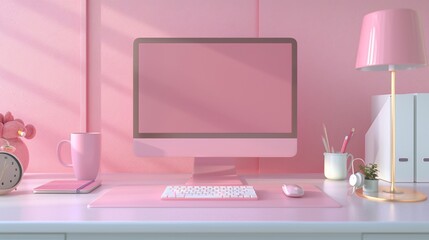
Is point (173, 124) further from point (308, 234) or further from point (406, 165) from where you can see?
point (406, 165)

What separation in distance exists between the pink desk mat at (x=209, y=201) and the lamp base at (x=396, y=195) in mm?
125

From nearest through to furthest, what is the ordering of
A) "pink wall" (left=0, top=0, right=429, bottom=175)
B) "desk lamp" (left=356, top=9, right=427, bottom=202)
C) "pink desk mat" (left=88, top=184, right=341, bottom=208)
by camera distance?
1. "pink desk mat" (left=88, top=184, right=341, bottom=208)
2. "desk lamp" (left=356, top=9, right=427, bottom=202)
3. "pink wall" (left=0, top=0, right=429, bottom=175)

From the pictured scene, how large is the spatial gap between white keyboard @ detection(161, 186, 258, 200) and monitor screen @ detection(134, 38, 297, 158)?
237 millimetres

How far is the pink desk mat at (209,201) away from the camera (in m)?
0.98

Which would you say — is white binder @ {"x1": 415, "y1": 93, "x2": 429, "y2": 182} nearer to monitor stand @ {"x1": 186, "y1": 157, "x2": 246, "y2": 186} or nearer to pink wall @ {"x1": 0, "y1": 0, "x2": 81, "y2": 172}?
monitor stand @ {"x1": 186, "y1": 157, "x2": 246, "y2": 186}

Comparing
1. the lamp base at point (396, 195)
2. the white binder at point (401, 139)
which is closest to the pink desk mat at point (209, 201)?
the lamp base at point (396, 195)

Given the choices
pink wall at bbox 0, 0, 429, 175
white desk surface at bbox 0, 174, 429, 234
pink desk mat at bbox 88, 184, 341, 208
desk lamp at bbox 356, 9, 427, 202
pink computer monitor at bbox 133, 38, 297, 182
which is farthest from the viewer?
pink wall at bbox 0, 0, 429, 175

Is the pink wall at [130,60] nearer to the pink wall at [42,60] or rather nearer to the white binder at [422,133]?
the pink wall at [42,60]

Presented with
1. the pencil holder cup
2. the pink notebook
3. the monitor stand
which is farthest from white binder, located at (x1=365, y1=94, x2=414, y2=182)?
the pink notebook

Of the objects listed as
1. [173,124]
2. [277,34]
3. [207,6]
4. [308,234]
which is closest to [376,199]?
[308,234]

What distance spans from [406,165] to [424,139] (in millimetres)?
108

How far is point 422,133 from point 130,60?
1.16m

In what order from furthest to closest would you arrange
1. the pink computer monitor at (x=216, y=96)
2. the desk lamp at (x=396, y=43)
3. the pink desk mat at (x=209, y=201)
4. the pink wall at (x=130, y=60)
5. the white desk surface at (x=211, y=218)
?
the pink wall at (x=130, y=60) < the pink computer monitor at (x=216, y=96) < the desk lamp at (x=396, y=43) < the pink desk mat at (x=209, y=201) < the white desk surface at (x=211, y=218)

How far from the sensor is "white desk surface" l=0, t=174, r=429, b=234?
32.7 inches
